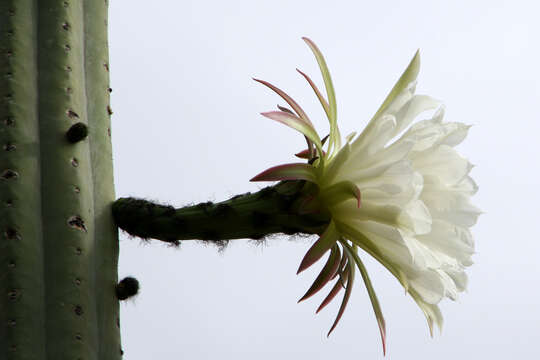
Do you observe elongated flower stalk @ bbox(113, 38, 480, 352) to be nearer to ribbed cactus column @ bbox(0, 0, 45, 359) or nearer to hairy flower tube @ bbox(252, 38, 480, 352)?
hairy flower tube @ bbox(252, 38, 480, 352)

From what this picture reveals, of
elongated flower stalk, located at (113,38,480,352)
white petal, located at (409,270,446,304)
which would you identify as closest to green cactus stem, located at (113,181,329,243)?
elongated flower stalk, located at (113,38,480,352)

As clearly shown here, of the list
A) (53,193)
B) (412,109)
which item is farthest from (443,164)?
(53,193)

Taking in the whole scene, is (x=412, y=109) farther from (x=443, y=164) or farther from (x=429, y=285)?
(x=429, y=285)

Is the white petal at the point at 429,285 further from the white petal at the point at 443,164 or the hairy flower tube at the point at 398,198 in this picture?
the white petal at the point at 443,164

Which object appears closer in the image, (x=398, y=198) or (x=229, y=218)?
(x=398, y=198)

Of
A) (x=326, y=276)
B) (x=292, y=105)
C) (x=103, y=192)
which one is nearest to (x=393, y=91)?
(x=292, y=105)

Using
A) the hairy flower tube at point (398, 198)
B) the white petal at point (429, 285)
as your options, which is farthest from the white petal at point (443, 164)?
the white petal at point (429, 285)
